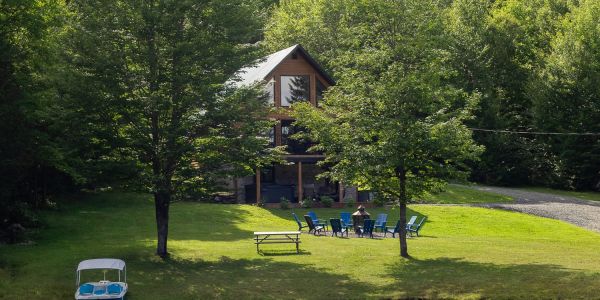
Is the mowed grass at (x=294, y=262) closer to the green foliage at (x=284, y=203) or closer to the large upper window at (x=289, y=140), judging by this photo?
the green foliage at (x=284, y=203)

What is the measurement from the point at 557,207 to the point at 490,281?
86.9ft

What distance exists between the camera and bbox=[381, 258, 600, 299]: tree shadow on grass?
1780 cm

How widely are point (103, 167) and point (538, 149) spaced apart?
45.3m

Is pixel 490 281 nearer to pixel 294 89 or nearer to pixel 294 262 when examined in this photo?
pixel 294 262

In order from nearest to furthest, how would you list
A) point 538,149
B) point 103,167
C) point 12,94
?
point 103,167
point 12,94
point 538,149

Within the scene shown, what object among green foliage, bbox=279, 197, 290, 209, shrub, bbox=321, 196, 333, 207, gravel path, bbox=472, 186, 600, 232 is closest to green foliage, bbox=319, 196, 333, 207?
shrub, bbox=321, 196, 333, 207

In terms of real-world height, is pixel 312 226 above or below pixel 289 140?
below

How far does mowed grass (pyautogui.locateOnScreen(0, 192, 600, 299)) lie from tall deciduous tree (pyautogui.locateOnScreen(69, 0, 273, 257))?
2.97 m

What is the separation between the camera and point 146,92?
21.9 meters

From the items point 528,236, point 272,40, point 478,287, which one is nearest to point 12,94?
point 478,287

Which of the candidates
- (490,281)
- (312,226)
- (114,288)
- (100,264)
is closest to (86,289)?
(114,288)

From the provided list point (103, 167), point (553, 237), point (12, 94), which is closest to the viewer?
point (103, 167)

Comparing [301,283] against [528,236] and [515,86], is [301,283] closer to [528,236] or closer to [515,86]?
[528,236]

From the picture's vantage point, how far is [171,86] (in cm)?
2217
